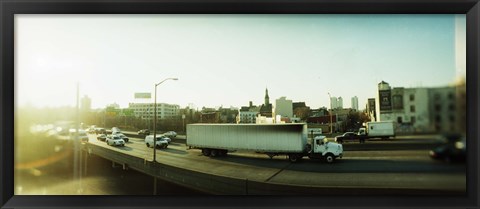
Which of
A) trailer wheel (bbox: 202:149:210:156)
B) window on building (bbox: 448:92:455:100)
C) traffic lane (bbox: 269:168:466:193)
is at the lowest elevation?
traffic lane (bbox: 269:168:466:193)

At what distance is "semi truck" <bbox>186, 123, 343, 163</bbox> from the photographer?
762 cm

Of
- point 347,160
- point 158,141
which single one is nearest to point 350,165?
point 347,160

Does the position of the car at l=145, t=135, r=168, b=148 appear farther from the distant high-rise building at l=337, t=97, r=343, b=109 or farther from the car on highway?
the distant high-rise building at l=337, t=97, r=343, b=109

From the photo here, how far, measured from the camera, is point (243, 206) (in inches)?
204

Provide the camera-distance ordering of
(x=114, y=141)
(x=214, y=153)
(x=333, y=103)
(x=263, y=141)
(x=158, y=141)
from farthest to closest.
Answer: (x=263, y=141), (x=214, y=153), (x=114, y=141), (x=158, y=141), (x=333, y=103)

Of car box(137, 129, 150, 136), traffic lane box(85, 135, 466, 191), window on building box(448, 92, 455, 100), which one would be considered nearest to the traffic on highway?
traffic lane box(85, 135, 466, 191)

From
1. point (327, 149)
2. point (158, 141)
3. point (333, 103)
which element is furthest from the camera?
point (327, 149)

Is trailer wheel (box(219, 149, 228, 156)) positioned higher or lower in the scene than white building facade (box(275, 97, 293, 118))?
lower

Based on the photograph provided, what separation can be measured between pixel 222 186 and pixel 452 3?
17.2 feet

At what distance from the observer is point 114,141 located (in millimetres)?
7359

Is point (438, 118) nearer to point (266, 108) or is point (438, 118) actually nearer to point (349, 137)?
point (349, 137)

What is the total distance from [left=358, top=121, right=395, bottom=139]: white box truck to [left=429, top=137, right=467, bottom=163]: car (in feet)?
2.86

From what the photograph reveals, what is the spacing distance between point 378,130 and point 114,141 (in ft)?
20.5

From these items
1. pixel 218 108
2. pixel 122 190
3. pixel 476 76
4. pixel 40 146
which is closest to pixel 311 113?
pixel 218 108
